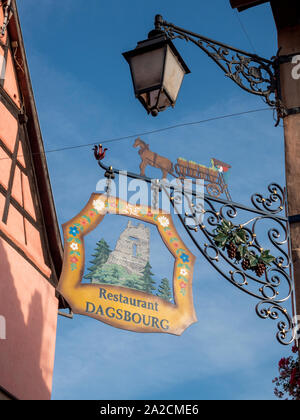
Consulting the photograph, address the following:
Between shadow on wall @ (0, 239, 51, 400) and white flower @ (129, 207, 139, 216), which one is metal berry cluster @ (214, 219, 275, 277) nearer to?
white flower @ (129, 207, 139, 216)

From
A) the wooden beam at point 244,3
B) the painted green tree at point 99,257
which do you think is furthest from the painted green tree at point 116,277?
the wooden beam at point 244,3

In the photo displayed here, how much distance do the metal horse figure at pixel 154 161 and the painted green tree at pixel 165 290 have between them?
82cm

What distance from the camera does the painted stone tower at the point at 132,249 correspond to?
4.87 meters

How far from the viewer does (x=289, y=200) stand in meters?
5.04

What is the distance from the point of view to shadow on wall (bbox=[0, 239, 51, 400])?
948 centimetres

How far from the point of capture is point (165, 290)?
4.86 meters

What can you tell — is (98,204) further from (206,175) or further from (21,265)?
(21,265)

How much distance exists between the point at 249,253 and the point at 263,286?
1.00 feet

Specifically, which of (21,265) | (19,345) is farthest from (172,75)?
(19,345)
